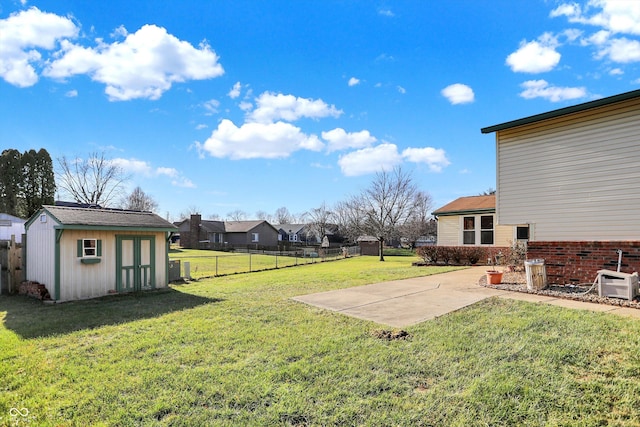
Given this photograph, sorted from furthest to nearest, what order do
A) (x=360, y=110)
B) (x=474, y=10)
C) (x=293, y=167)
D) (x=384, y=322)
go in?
1. (x=293, y=167)
2. (x=360, y=110)
3. (x=474, y=10)
4. (x=384, y=322)

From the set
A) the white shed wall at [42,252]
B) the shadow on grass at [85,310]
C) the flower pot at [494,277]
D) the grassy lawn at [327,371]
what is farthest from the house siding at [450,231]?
the white shed wall at [42,252]

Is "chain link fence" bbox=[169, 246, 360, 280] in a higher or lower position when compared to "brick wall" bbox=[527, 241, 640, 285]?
lower

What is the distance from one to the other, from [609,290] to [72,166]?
4992 centimetres

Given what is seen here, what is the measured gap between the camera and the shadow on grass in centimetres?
623

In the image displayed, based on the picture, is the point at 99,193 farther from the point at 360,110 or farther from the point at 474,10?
the point at 474,10

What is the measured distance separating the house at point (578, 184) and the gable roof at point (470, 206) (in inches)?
323

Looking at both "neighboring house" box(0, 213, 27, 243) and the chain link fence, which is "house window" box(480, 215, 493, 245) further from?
"neighboring house" box(0, 213, 27, 243)

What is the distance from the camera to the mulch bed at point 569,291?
21.6ft

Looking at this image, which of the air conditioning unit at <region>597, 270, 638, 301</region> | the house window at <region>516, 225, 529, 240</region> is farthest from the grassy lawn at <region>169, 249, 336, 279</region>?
the house window at <region>516, 225, 529, 240</region>

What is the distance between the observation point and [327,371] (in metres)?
3.95

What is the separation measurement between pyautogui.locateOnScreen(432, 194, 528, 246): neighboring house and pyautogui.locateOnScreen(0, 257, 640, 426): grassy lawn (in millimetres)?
12232

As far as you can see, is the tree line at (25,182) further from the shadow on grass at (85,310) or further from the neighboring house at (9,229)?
the shadow on grass at (85,310)

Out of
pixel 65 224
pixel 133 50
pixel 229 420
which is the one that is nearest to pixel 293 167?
pixel 133 50

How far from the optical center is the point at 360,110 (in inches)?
645
